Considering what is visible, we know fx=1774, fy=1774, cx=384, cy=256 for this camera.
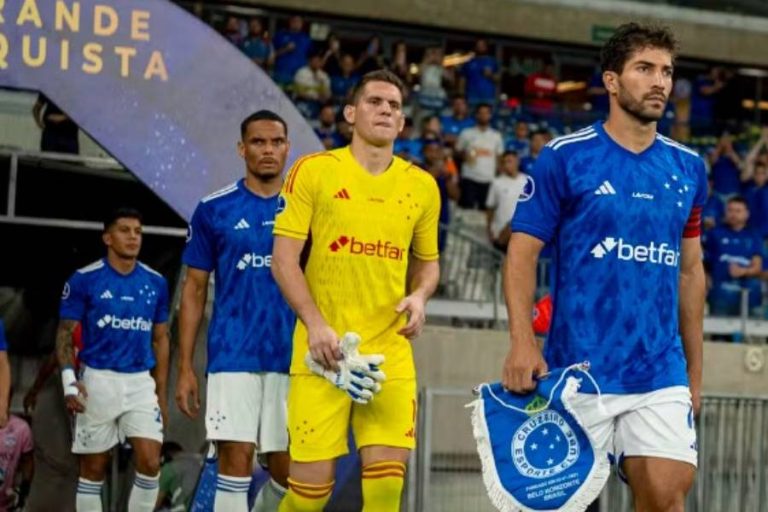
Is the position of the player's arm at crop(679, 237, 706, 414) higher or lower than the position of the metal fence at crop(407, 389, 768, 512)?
higher

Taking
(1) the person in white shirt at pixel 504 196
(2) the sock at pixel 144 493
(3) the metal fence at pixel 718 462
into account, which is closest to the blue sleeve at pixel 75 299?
(2) the sock at pixel 144 493

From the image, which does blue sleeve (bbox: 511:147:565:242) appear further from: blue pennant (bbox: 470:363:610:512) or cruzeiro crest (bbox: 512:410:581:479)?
cruzeiro crest (bbox: 512:410:581:479)

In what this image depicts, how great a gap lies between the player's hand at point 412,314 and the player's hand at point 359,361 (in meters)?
0.23

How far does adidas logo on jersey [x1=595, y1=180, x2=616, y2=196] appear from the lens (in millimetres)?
7219

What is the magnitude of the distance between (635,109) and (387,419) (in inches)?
89.2

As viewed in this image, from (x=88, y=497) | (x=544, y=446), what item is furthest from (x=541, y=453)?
(x=88, y=497)

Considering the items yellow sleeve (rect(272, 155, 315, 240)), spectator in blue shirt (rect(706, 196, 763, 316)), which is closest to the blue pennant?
yellow sleeve (rect(272, 155, 315, 240))

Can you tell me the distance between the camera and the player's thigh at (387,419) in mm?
8711

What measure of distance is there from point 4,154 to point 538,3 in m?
12.3

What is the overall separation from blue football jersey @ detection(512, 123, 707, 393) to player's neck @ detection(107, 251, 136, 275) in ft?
23.6

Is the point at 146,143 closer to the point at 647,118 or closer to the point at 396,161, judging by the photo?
the point at 396,161

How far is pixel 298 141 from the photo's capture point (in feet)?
44.8

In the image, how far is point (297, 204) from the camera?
8.82m

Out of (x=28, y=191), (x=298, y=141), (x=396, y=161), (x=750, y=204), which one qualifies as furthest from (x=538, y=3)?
(x=396, y=161)
